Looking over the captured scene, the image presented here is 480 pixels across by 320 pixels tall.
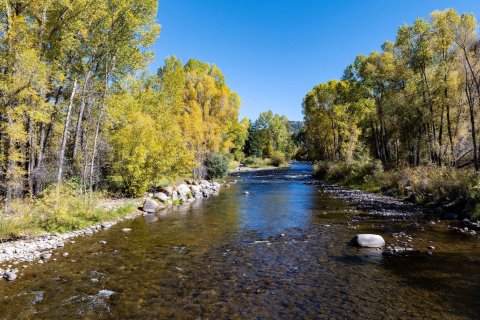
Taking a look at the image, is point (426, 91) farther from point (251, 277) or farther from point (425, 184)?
point (251, 277)

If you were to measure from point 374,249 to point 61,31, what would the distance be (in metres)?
18.9

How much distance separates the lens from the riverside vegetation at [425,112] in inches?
872

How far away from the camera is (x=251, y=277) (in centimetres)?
1005

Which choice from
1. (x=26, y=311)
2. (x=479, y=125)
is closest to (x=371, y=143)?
(x=479, y=125)

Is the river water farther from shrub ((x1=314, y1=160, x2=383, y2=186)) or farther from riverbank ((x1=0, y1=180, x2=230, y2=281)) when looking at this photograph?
shrub ((x1=314, y1=160, x2=383, y2=186))

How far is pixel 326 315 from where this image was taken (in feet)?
25.0

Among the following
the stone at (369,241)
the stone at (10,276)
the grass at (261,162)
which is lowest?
the stone at (10,276)

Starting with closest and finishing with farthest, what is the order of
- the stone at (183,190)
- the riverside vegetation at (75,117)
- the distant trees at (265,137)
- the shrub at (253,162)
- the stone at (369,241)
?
the stone at (369,241) → the riverside vegetation at (75,117) → the stone at (183,190) → the shrub at (253,162) → the distant trees at (265,137)

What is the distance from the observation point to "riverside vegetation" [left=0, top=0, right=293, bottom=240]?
1456cm

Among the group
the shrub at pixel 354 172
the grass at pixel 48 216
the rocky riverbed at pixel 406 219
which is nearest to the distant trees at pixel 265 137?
the shrub at pixel 354 172

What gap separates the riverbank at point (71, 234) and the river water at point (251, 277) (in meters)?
0.62

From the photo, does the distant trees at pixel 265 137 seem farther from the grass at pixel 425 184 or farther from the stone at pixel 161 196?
the stone at pixel 161 196

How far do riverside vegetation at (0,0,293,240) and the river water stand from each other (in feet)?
11.5

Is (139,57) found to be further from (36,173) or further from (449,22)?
(449,22)
